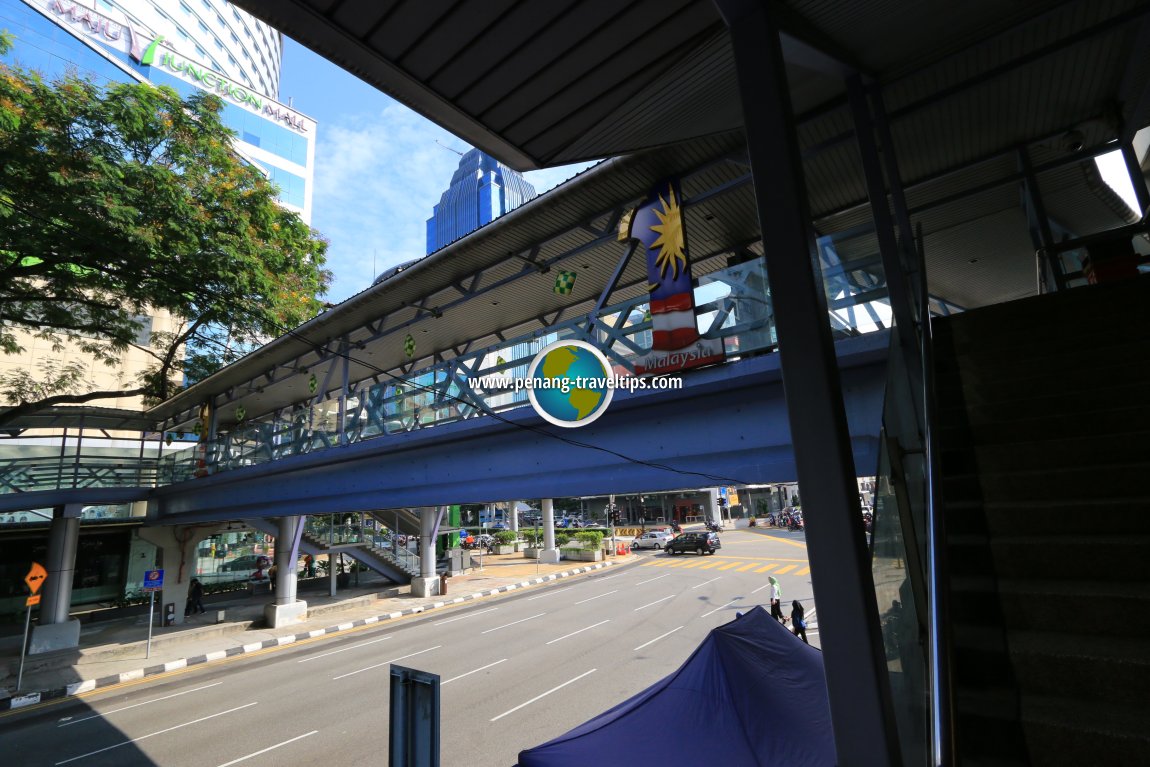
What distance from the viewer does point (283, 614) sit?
18.7 meters

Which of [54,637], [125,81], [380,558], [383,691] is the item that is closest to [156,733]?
[383,691]

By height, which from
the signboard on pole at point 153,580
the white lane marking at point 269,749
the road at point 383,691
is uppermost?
the signboard on pole at point 153,580

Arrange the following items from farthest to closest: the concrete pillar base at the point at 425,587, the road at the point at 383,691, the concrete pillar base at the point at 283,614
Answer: the concrete pillar base at the point at 425,587 < the concrete pillar base at the point at 283,614 < the road at the point at 383,691

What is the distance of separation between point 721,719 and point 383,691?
864 centimetres

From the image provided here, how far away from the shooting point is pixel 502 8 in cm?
353

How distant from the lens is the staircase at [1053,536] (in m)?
2.31

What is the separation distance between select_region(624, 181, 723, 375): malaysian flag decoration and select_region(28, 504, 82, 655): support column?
20254mm

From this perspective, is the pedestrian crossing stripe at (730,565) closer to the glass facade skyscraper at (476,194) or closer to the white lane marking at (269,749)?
the white lane marking at (269,749)

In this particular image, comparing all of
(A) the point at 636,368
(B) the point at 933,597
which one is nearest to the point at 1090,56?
(A) the point at 636,368

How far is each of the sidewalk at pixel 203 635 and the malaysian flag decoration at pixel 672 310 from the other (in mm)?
16101

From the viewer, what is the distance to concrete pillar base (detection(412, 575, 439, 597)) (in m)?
23.5

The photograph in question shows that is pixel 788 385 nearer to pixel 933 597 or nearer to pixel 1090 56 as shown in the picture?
pixel 933 597

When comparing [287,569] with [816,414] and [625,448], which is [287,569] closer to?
[625,448]

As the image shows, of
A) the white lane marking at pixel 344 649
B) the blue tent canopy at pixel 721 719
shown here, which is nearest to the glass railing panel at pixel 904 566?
the blue tent canopy at pixel 721 719
